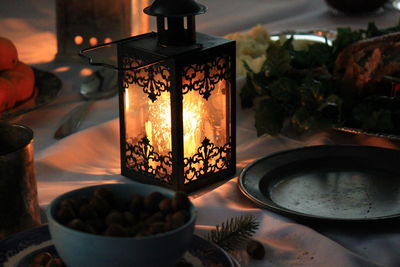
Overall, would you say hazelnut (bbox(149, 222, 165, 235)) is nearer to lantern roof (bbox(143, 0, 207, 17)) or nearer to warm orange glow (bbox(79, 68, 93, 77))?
lantern roof (bbox(143, 0, 207, 17))

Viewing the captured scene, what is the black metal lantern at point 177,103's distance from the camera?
0.88 metres

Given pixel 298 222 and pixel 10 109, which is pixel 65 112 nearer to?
pixel 10 109

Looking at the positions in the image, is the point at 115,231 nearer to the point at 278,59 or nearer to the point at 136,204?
the point at 136,204

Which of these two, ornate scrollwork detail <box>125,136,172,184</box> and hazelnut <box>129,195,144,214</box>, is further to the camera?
ornate scrollwork detail <box>125,136,172,184</box>

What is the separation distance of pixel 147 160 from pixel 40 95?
314 mm

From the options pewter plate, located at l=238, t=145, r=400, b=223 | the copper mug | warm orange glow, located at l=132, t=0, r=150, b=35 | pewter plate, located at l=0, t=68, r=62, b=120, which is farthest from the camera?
warm orange glow, located at l=132, t=0, r=150, b=35

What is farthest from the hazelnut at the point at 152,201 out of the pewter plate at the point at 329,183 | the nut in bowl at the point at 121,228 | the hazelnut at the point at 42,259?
the pewter plate at the point at 329,183

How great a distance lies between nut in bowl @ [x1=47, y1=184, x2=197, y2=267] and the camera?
22.5 inches

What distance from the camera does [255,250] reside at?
74cm

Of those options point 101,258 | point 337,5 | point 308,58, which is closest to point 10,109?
point 308,58

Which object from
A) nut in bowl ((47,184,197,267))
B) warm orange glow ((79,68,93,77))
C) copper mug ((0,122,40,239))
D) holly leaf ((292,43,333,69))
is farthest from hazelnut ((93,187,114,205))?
warm orange glow ((79,68,93,77))

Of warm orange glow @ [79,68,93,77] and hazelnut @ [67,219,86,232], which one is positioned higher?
hazelnut @ [67,219,86,232]

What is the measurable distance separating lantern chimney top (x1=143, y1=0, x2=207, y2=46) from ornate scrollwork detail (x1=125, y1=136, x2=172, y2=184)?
0.44ft

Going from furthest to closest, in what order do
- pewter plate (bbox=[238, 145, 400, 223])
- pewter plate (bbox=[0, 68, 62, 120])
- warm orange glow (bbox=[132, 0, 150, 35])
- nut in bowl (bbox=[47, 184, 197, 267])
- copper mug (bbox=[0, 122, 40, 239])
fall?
warm orange glow (bbox=[132, 0, 150, 35])
pewter plate (bbox=[0, 68, 62, 120])
pewter plate (bbox=[238, 145, 400, 223])
copper mug (bbox=[0, 122, 40, 239])
nut in bowl (bbox=[47, 184, 197, 267])
